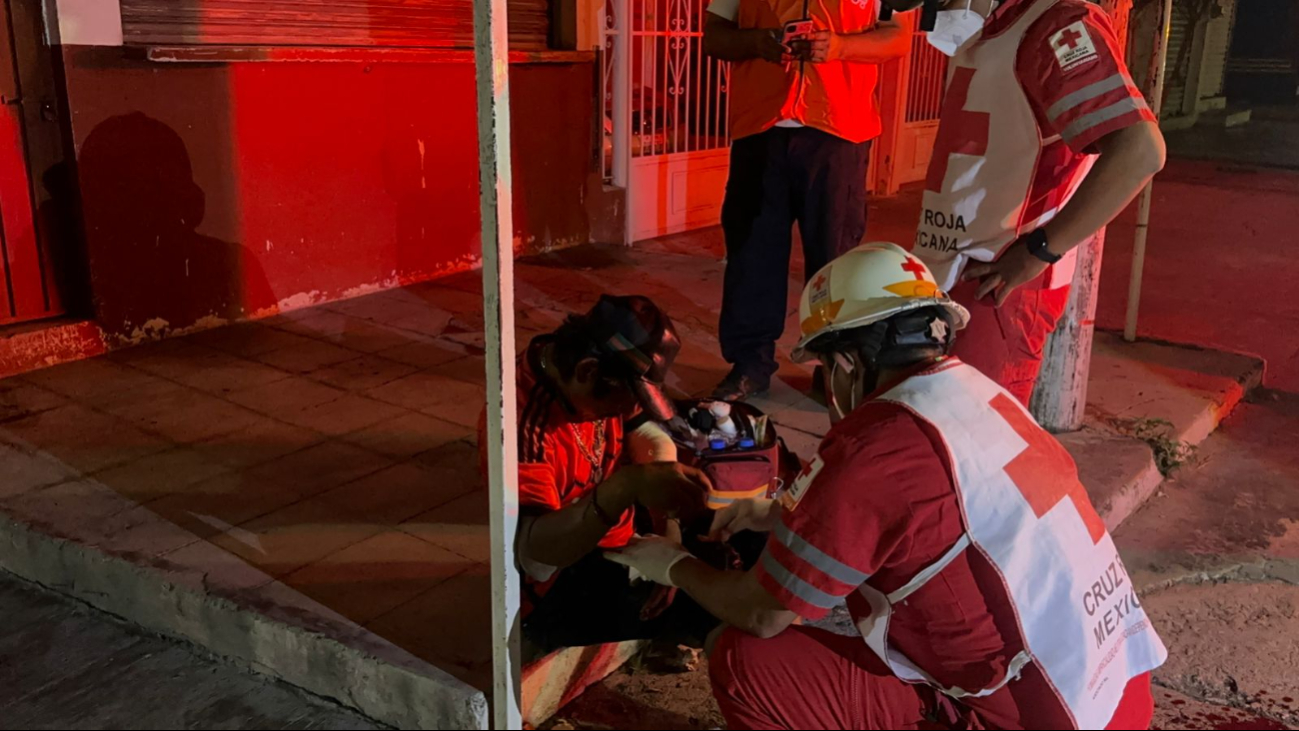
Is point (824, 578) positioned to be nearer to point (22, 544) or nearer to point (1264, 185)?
point (22, 544)

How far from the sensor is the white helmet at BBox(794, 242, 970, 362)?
205 cm

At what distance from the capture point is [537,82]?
684 centimetres

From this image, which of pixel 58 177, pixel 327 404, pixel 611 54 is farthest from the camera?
pixel 611 54

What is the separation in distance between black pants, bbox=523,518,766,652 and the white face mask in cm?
140

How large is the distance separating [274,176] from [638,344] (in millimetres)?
3822

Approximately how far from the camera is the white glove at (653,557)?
229 cm

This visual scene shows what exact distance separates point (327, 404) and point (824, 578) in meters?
2.99

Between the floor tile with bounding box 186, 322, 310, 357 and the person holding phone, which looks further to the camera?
the floor tile with bounding box 186, 322, 310, 357

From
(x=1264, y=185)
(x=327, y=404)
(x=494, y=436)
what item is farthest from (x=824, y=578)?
(x=1264, y=185)

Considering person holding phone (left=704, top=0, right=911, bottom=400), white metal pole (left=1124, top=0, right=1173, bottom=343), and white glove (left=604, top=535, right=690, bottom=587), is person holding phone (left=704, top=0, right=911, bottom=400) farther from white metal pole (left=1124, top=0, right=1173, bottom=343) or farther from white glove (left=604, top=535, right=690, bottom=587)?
white glove (left=604, top=535, right=690, bottom=587)

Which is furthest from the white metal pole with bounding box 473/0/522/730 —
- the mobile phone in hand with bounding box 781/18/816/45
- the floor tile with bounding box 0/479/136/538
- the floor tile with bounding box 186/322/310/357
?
the floor tile with bounding box 186/322/310/357

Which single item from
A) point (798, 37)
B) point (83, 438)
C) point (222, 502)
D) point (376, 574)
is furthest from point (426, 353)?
point (798, 37)

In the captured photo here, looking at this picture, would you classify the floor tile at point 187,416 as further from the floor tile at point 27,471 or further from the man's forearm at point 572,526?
the man's forearm at point 572,526

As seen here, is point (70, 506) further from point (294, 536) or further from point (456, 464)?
point (456, 464)
